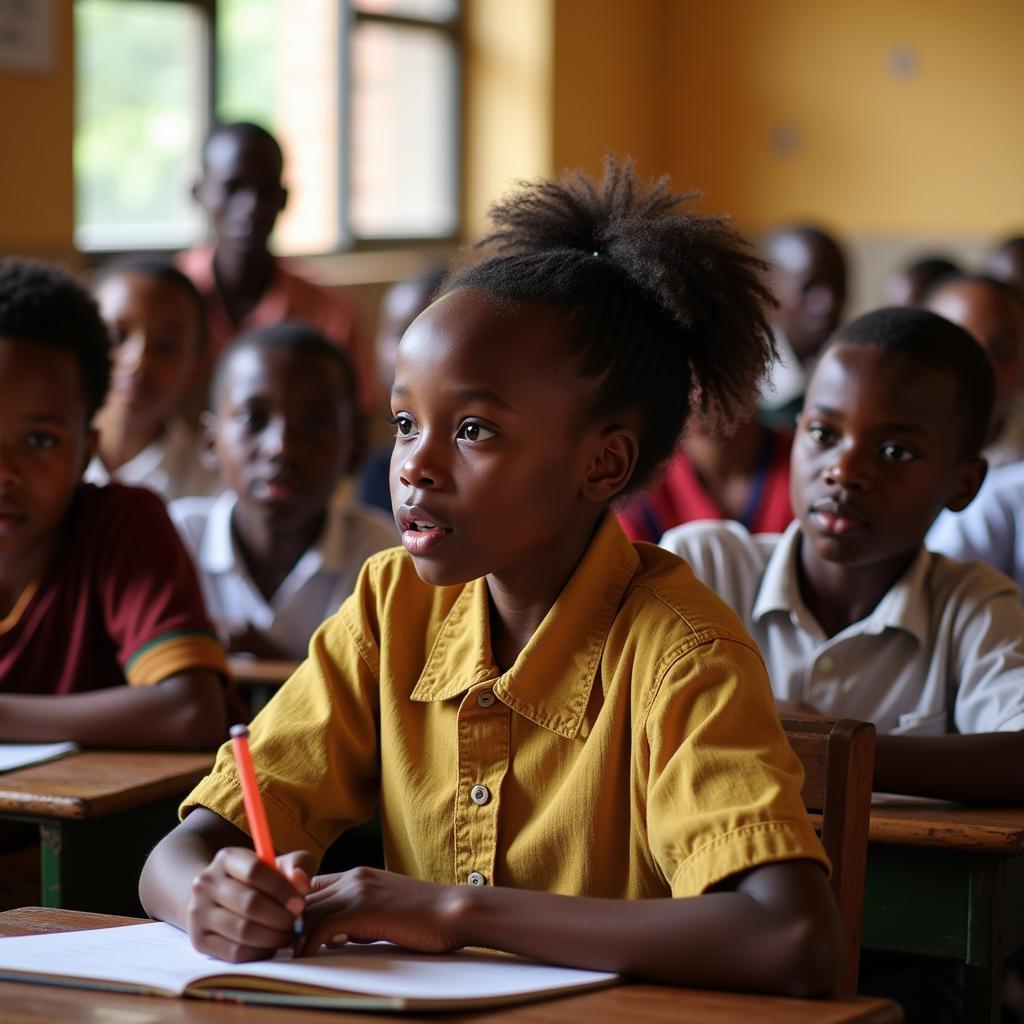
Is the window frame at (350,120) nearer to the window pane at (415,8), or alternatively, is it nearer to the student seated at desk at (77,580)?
the window pane at (415,8)

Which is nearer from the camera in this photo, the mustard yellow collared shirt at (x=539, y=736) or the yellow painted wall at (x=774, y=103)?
the mustard yellow collared shirt at (x=539, y=736)

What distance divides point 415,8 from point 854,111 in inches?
93.9

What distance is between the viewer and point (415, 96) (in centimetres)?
755

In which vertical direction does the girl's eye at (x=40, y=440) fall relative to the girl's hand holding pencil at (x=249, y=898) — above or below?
above

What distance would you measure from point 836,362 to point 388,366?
8.57 feet

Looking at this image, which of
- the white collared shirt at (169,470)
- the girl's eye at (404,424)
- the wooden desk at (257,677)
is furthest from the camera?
the white collared shirt at (169,470)

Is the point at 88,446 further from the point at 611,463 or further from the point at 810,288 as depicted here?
the point at 810,288

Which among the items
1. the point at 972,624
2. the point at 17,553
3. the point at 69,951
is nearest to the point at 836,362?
the point at 972,624

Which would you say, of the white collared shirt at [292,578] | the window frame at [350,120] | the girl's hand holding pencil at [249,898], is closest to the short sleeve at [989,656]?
the girl's hand holding pencil at [249,898]

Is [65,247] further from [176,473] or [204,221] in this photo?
[176,473]

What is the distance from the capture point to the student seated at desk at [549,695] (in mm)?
1179

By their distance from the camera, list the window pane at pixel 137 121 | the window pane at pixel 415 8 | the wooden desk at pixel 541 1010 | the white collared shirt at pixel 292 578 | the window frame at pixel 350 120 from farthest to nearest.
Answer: the window pane at pixel 415 8 < the window frame at pixel 350 120 < the window pane at pixel 137 121 < the white collared shirt at pixel 292 578 < the wooden desk at pixel 541 1010

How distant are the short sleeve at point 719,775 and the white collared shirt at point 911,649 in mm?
662

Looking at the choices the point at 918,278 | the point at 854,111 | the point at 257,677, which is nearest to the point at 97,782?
the point at 257,677
